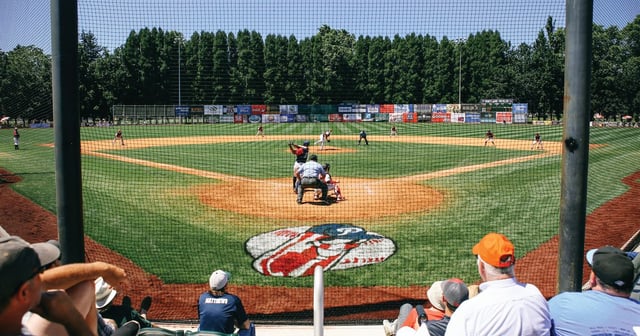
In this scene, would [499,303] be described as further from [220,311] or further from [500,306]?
[220,311]

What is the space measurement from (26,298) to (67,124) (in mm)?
2747

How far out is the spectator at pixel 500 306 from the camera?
288 cm

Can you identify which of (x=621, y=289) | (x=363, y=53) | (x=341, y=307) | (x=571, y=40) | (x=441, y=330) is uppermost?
(x=363, y=53)

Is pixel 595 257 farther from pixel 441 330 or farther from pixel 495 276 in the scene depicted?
pixel 441 330

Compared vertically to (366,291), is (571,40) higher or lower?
higher

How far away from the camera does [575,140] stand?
4762mm

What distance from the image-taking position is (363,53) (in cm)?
1235

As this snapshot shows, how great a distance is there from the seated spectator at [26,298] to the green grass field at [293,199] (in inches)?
240

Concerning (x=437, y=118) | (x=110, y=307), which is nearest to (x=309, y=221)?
(x=110, y=307)

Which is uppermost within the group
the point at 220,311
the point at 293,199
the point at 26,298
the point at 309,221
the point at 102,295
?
the point at 26,298

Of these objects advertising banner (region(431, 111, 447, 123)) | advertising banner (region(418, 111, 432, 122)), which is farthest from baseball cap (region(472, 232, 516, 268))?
advertising banner (region(418, 111, 432, 122))

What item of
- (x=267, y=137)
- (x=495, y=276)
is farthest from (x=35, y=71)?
(x=267, y=137)

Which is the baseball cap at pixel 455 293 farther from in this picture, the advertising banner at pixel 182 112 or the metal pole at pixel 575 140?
the advertising banner at pixel 182 112

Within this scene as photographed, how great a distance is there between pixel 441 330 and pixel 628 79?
102 feet
